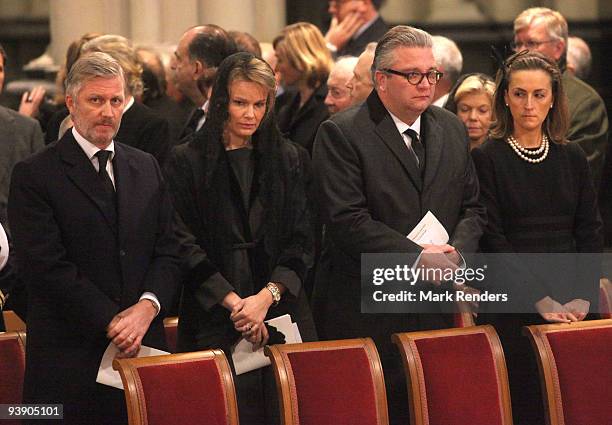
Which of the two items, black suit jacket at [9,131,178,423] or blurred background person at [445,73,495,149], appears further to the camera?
blurred background person at [445,73,495,149]

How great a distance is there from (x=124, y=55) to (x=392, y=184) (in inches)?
59.2

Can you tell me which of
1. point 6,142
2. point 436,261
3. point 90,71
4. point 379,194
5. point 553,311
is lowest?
point 553,311

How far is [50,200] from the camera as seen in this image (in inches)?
149

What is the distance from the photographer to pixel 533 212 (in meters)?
4.41

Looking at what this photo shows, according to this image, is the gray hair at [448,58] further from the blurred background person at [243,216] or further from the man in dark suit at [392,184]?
A: the blurred background person at [243,216]

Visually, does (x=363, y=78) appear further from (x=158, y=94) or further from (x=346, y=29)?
(x=346, y=29)

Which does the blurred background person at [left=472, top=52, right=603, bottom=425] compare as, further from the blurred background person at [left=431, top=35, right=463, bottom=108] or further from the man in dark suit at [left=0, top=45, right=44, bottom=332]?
the man in dark suit at [left=0, top=45, right=44, bottom=332]

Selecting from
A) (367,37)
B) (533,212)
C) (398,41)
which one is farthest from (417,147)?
(367,37)

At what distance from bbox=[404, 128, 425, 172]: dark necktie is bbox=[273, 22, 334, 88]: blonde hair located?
67.0 inches

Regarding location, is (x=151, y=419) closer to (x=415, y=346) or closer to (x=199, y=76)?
(x=415, y=346)

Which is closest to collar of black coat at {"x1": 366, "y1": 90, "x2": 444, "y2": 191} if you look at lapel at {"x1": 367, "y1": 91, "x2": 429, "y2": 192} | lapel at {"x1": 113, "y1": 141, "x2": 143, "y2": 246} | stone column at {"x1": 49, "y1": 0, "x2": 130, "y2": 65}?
lapel at {"x1": 367, "y1": 91, "x2": 429, "y2": 192}

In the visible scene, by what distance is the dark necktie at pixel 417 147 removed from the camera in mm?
4297

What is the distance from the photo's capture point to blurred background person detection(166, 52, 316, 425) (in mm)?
4223

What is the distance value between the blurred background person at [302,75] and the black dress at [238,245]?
5.02 ft
